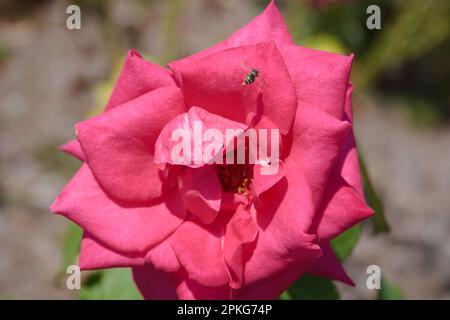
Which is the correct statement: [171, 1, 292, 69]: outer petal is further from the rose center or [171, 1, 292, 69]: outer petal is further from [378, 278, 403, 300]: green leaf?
[378, 278, 403, 300]: green leaf

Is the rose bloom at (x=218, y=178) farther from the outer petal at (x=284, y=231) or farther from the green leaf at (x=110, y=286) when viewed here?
the green leaf at (x=110, y=286)

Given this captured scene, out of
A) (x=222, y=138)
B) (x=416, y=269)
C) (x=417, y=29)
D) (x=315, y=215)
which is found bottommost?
(x=416, y=269)

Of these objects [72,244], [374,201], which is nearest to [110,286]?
[72,244]

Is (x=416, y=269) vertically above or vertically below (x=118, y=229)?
below

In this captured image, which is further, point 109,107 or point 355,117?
point 355,117

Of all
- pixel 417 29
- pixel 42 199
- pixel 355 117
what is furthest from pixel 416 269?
pixel 42 199

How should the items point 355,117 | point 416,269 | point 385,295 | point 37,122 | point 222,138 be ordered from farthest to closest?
point 355,117
point 37,122
point 416,269
point 385,295
point 222,138

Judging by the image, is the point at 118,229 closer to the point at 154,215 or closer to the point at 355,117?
the point at 154,215
